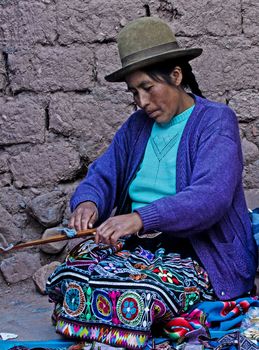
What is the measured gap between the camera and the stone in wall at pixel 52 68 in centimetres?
429

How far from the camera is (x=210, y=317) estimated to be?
3.28 m

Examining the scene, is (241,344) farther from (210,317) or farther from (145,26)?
(145,26)

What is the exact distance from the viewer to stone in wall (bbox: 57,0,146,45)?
4.26 meters

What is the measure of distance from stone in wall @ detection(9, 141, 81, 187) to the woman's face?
101 centimetres

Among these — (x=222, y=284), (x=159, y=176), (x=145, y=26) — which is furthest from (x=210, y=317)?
(x=145, y=26)

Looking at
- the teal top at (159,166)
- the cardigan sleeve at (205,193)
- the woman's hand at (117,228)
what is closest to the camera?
the woman's hand at (117,228)

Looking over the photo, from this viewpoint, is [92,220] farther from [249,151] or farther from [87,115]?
[249,151]

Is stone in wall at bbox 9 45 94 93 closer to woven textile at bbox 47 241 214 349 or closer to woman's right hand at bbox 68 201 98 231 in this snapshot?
woman's right hand at bbox 68 201 98 231

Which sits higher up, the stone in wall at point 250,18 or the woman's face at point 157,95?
the stone in wall at point 250,18

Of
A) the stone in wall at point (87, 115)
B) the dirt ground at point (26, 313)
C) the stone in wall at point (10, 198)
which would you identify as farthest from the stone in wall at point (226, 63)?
the dirt ground at point (26, 313)

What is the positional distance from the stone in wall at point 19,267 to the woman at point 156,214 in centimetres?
94

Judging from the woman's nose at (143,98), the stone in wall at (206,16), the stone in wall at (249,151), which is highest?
the stone in wall at (206,16)

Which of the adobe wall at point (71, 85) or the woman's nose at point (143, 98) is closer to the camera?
the woman's nose at point (143, 98)

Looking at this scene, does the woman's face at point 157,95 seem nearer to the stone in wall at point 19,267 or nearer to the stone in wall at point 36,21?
the stone in wall at point 36,21
